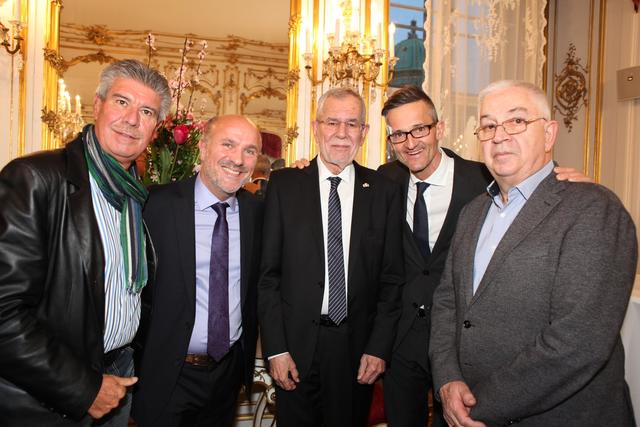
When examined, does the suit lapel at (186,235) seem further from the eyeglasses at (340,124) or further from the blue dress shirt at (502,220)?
the blue dress shirt at (502,220)

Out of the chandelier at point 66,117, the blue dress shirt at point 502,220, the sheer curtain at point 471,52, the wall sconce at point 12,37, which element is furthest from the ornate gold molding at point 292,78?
the blue dress shirt at point 502,220

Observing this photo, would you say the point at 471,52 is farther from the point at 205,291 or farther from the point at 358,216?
the point at 205,291

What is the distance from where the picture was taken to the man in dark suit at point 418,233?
7.50ft

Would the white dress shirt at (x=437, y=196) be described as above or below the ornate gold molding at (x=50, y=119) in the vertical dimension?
below

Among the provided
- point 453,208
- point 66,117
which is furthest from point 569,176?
point 66,117

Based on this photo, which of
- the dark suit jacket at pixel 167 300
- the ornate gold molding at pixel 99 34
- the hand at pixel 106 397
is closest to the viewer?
the hand at pixel 106 397

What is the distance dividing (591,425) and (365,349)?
37.1 inches

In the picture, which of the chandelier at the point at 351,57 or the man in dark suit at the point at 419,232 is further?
the chandelier at the point at 351,57

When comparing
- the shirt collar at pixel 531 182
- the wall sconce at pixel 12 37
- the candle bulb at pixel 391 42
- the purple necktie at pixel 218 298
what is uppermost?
the candle bulb at pixel 391 42

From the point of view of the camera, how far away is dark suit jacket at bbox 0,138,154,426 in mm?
1411

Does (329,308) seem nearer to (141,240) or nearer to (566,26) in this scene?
(141,240)

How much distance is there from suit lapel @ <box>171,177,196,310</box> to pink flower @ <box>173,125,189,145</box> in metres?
0.64

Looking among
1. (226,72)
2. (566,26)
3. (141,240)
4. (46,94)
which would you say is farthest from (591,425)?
(566,26)

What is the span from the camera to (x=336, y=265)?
7.25 ft
